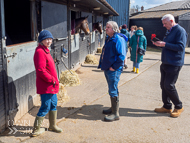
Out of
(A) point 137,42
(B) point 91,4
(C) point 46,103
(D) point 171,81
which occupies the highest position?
(B) point 91,4

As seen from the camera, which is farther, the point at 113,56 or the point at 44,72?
the point at 113,56

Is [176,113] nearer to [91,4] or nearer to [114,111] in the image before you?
[114,111]

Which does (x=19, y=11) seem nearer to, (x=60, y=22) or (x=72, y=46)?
(x=60, y=22)

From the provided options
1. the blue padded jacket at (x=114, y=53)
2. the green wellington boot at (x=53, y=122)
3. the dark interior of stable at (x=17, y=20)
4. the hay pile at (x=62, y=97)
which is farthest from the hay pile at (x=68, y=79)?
the green wellington boot at (x=53, y=122)

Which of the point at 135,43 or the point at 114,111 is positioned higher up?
the point at 135,43

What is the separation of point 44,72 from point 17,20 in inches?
121

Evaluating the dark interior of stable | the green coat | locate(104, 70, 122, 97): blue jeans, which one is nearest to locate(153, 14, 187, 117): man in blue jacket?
locate(104, 70, 122, 97): blue jeans

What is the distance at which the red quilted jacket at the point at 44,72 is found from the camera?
9.91 feet

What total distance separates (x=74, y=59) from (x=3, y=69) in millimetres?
4789

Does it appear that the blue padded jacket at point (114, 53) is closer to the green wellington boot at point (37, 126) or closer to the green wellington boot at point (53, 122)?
the green wellington boot at point (53, 122)

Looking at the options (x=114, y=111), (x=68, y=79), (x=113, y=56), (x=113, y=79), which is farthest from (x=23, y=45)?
(x=68, y=79)

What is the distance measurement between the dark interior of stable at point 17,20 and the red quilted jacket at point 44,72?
2.43 m

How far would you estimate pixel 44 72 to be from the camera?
9.95ft

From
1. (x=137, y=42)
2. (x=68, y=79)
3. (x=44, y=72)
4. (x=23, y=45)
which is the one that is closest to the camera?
(x=44, y=72)
